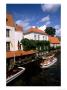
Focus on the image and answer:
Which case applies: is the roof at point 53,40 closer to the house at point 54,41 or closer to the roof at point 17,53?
the house at point 54,41

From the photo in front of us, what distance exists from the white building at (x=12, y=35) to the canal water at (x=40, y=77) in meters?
0.24

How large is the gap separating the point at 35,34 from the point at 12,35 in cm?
23

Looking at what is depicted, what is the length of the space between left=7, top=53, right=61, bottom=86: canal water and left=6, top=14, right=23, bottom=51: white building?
0.24m

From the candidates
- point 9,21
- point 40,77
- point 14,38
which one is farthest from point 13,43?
point 40,77

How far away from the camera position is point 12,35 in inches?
89.9

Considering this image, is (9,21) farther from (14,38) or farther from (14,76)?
(14,76)

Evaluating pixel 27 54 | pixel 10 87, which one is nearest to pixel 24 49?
pixel 27 54

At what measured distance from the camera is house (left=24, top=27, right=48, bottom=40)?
2279 millimetres

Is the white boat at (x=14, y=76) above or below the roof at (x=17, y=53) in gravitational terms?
below

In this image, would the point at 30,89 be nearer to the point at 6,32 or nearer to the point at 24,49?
the point at 24,49

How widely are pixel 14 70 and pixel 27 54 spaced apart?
0.67 ft

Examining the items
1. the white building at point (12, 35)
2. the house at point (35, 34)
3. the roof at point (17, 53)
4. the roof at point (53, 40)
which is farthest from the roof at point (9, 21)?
the roof at point (53, 40)

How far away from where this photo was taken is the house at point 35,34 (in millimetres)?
2279
